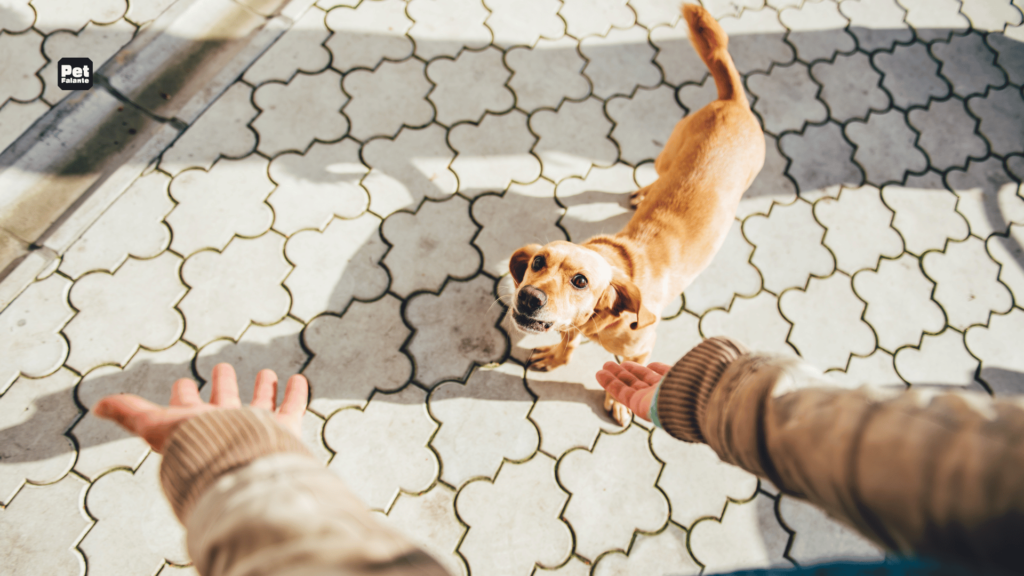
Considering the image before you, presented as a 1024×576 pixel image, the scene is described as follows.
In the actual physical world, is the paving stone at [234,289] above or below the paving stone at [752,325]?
above

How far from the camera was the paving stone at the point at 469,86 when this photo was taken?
2791 mm

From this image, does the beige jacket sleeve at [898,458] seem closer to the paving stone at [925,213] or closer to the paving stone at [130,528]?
the paving stone at [130,528]

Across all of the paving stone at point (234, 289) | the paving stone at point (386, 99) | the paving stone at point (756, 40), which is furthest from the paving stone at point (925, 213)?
the paving stone at point (234, 289)

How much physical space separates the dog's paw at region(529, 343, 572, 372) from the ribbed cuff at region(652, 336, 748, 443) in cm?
98

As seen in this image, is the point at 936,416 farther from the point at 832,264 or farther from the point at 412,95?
the point at 412,95

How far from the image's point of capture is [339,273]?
2.42 meters

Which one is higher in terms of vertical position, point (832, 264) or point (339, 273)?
A: point (339, 273)

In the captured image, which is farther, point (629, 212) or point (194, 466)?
point (629, 212)

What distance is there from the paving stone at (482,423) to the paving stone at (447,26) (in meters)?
2.09

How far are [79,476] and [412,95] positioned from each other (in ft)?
8.42

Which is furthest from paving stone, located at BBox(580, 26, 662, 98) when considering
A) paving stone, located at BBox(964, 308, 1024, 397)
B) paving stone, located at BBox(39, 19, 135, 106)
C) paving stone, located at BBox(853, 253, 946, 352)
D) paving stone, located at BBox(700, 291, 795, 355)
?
paving stone, located at BBox(39, 19, 135, 106)

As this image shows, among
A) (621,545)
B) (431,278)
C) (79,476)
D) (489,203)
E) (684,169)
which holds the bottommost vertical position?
(621,545)

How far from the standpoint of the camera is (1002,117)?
3.18m

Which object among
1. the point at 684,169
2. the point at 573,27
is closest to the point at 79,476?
the point at 684,169
